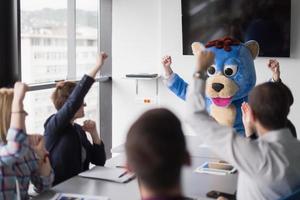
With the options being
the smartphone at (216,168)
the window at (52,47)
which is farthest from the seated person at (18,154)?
the window at (52,47)

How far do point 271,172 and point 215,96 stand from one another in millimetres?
1776

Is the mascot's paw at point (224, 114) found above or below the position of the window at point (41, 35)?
below

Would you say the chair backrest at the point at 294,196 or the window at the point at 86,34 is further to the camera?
the window at the point at 86,34

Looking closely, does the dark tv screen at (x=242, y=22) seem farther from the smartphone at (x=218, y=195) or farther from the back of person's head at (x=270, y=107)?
the back of person's head at (x=270, y=107)

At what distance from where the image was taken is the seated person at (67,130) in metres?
2.46

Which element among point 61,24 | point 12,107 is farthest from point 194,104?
point 61,24

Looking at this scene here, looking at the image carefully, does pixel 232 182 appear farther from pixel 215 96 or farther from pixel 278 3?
pixel 278 3

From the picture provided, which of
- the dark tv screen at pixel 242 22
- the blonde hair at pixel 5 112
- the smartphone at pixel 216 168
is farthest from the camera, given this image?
the dark tv screen at pixel 242 22

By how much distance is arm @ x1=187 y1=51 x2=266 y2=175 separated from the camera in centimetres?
162

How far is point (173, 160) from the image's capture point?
1.13m

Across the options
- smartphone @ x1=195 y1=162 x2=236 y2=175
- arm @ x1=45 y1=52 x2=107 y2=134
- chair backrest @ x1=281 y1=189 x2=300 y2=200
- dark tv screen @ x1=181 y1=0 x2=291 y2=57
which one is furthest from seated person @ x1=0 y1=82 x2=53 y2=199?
dark tv screen @ x1=181 y1=0 x2=291 y2=57

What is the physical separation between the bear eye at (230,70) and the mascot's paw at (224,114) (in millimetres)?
244

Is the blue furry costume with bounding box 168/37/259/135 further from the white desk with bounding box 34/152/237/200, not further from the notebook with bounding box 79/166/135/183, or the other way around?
the notebook with bounding box 79/166/135/183

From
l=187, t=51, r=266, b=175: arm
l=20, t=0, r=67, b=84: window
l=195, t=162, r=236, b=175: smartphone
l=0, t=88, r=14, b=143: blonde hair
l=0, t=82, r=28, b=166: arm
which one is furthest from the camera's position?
l=20, t=0, r=67, b=84: window
